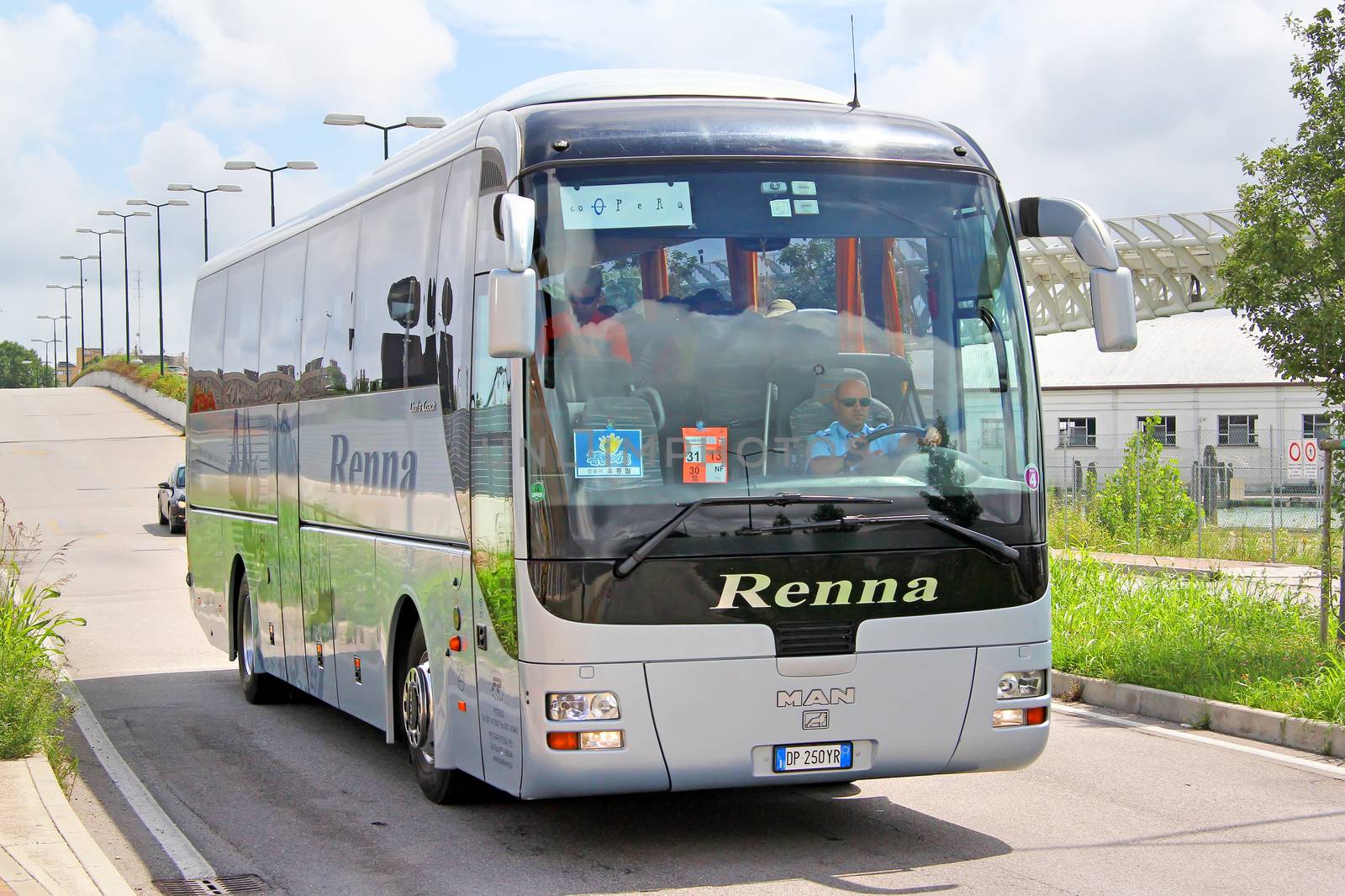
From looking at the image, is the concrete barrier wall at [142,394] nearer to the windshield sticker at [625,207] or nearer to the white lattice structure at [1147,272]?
the white lattice structure at [1147,272]

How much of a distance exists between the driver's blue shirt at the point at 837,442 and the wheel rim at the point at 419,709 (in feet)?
9.00

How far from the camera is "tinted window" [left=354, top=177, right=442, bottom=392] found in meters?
9.25

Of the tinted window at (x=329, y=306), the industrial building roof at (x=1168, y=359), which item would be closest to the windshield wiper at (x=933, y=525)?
the tinted window at (x=329, y=306)

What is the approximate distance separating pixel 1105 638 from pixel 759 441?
7301 mm

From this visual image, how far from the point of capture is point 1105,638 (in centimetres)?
1380

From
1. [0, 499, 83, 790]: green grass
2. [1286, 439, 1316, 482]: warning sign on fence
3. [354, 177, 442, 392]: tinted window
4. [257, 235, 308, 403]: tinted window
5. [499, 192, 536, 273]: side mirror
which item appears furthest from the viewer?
[1286, 439, 1316, 482]: warning sign on fence

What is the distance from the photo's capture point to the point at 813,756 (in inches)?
295

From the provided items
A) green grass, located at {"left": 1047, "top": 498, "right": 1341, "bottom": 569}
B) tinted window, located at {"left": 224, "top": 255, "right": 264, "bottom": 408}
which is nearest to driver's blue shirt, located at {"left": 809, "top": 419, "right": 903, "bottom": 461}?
tinted window, located at {"left": 224, "top": 255, "right": 264, "bottom": 408}

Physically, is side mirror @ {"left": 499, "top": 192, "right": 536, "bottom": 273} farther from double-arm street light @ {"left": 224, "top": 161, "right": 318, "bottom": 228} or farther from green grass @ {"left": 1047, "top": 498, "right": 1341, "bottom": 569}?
double-arm street light @ {"left": 224, "top": 161, "right": 318, "bottom": 228}

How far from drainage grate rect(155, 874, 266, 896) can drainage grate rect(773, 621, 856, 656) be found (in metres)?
2.56

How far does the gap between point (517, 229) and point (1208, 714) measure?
6732 millimetres

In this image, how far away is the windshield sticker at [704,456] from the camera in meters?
7.32

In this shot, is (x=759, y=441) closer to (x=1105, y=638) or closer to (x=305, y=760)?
(x=305, y=760)

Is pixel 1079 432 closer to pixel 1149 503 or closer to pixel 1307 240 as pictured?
pixel 1149 503
